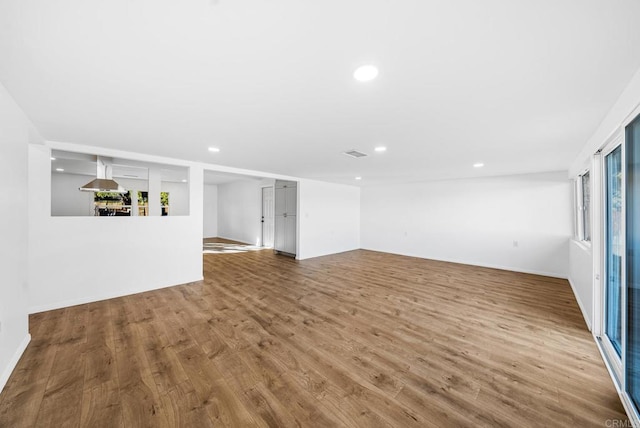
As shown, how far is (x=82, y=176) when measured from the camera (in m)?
7.38

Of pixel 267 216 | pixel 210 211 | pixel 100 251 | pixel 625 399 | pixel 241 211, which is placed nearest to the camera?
pixel 625 399

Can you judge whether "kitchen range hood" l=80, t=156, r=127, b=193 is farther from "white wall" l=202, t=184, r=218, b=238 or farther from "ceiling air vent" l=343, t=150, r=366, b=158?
"white wall" l=202, t=184, r=218, b=238

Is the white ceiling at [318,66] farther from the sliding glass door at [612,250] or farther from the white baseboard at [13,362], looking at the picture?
the white baseboard at [13,362]

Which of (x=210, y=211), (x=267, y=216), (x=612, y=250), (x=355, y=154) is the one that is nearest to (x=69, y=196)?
(x=210, y=211)

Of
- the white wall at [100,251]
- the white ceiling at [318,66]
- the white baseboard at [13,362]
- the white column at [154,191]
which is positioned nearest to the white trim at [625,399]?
the white ceiling at [318,66]

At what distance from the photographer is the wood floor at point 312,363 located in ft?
5.25

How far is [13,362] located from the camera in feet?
6.61

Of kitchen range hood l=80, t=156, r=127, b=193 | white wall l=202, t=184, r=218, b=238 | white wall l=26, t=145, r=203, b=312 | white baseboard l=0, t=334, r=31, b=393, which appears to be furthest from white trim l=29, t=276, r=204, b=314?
white wall l=202, t=184, r=218, b=238

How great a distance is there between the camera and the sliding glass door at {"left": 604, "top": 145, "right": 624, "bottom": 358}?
216cm

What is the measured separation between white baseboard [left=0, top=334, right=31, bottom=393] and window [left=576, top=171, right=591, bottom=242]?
706 cm

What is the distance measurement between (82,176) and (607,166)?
11508 millimetres

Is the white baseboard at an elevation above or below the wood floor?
above

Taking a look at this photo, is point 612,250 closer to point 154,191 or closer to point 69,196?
point 154,191

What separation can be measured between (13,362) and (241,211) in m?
7.62
